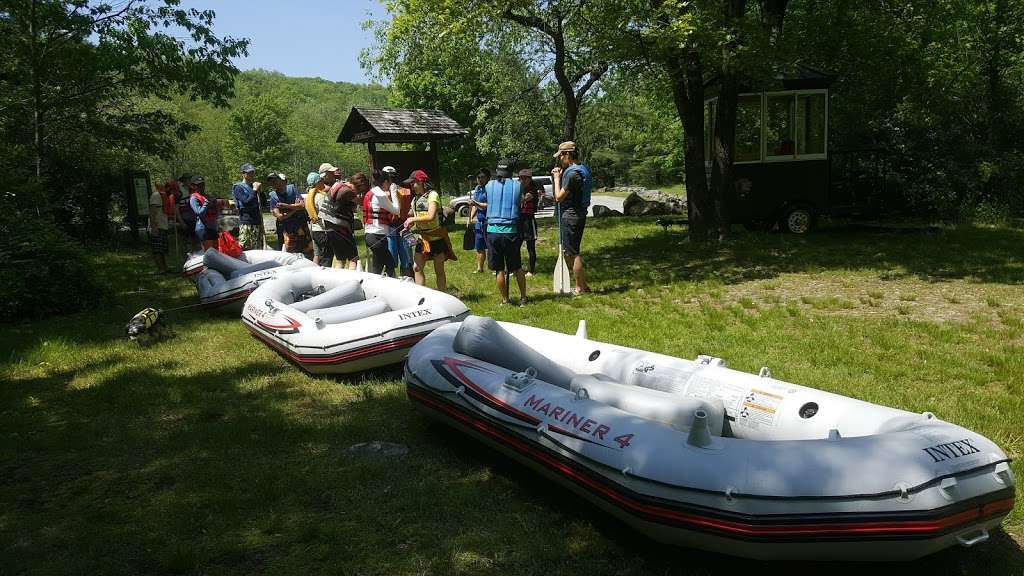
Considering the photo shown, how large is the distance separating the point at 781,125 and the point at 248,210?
1087 cm

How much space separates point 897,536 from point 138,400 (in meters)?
5.53

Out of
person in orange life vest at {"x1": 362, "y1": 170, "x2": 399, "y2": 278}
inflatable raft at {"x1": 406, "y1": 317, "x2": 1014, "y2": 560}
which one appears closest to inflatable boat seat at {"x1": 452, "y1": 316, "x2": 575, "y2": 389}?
inflatable raft at {"x1": 406, "y1": 317, "x2": 1014, "y2": 560}

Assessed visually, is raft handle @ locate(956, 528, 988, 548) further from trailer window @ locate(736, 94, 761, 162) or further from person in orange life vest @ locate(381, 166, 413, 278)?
trailer window @ locate(736, 94, 761, 162)

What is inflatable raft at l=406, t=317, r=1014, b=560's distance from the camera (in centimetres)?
279

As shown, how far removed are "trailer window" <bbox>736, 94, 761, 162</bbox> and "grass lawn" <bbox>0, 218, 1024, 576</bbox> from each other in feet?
18.1

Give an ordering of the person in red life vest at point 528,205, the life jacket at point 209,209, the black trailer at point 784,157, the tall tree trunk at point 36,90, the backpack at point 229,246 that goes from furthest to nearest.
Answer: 1. the black trailer at point 784,157
2. the tall tree trunk at point 36,90
3. the life jacket at point 209,209
4. the backpack at point 229,246
5. the person in red life vest at point 528,205

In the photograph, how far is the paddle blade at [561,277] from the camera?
29.4 feet

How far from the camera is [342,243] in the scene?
913 centimetres

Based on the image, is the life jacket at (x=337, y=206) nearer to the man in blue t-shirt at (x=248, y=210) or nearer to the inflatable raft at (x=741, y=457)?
the man in blue t-shirt at (x=248, y=210)

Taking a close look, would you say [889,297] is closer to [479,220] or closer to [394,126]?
[479,220]

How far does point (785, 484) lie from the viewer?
288 cm

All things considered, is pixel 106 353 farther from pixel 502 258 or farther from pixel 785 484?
pixel 785 484

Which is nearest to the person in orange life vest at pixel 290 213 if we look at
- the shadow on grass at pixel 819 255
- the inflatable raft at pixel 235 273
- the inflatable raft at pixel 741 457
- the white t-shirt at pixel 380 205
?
the inflatable raft at pixel 235 273

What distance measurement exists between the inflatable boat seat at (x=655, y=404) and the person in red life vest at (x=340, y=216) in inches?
216
